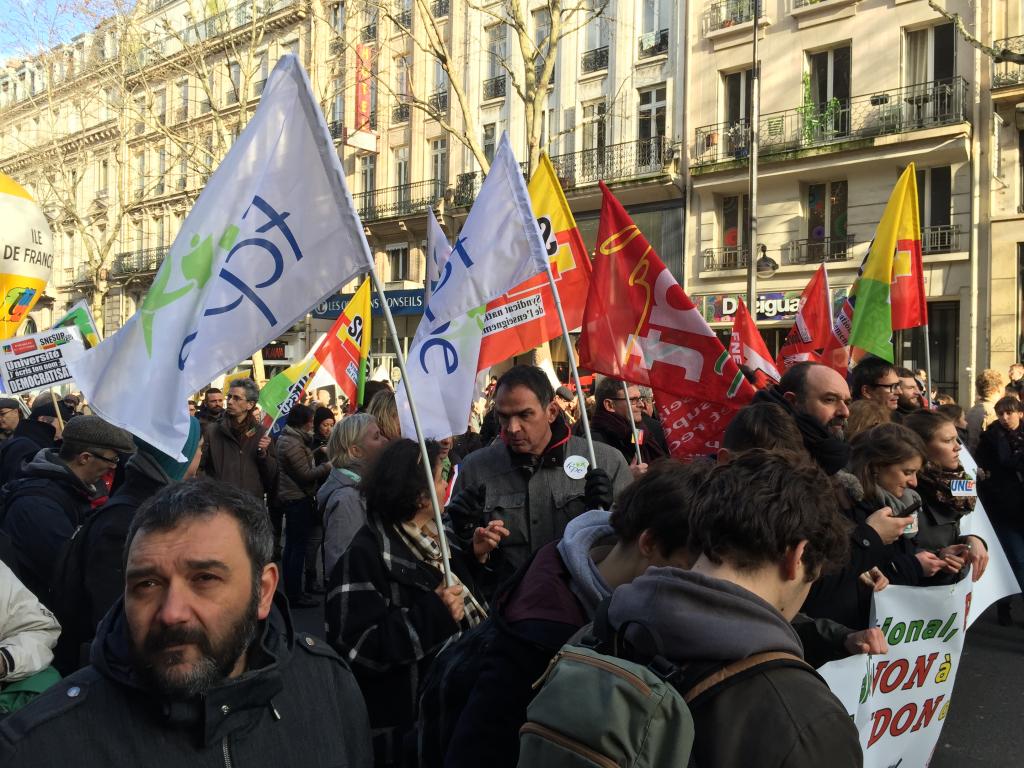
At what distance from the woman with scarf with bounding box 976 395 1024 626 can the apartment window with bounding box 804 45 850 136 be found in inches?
589

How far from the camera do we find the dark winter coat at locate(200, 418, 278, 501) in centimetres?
770

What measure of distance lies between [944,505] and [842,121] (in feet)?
59.9

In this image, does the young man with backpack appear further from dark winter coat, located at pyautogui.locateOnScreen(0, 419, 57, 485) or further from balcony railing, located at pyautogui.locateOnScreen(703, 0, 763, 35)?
balcony railing, located at pyautogui.locateOnScreen(703, 0, 763, 35)

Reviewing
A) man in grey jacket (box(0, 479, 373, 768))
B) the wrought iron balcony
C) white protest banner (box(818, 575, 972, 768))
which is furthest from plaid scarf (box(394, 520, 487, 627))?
the wrought iron balcony

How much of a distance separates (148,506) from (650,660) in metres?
1.11

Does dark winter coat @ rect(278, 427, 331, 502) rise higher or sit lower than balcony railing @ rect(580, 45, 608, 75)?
lower

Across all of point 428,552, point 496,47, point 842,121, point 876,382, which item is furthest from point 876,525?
point 496,47

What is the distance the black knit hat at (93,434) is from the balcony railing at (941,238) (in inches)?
718

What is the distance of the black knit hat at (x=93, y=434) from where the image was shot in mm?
3971

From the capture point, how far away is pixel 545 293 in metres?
5.64

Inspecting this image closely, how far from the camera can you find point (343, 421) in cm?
529

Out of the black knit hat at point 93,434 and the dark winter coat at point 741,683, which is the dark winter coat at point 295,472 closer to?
the black knit hat at point 93,434

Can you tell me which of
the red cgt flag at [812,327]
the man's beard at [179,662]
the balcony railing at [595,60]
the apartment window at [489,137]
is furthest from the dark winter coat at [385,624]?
the apartment window at [489,137]

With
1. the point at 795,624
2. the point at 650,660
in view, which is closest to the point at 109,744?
the point at 650,660
